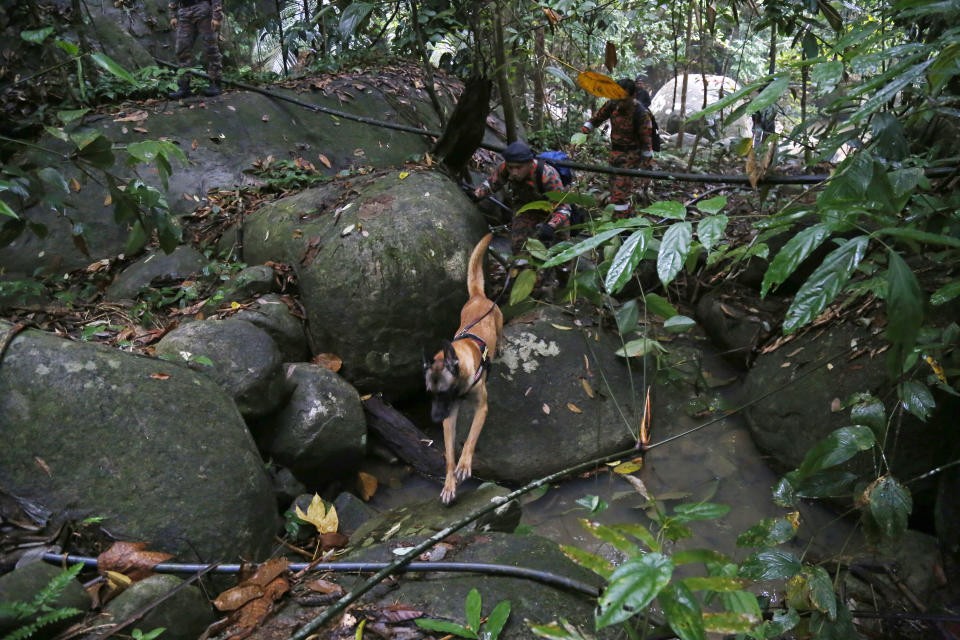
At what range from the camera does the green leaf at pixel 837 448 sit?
2297mm

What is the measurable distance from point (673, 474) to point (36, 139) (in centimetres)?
706

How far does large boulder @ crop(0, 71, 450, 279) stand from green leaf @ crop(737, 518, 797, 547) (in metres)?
5.66

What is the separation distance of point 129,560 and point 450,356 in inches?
86.0

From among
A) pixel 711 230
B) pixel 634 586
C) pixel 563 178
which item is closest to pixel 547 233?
pixel 563 178

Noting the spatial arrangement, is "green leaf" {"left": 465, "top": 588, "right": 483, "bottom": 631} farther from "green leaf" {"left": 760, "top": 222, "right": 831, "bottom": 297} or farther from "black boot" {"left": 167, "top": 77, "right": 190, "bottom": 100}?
"black boot" {"left": 167, "top": 77, "right": 190, "bottom": 100}

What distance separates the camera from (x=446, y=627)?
86.1 inches

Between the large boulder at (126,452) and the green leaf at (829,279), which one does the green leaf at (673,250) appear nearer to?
the green leaf at (829,279)

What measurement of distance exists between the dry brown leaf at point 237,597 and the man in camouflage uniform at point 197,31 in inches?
267

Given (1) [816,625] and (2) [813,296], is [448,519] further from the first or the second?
(2) [813,296]

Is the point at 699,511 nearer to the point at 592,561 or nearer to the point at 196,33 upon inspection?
the point at 592,561

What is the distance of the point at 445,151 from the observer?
6.46m

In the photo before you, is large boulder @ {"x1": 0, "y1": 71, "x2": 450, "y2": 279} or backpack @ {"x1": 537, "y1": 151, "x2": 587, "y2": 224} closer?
backpack @ {"x1": 537, "y1": 151, "x2": 587, "y2": 224}

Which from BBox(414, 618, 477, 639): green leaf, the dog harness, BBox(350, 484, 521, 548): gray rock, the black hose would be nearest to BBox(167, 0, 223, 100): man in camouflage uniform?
the dog harness

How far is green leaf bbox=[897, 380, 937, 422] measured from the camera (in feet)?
8.41
